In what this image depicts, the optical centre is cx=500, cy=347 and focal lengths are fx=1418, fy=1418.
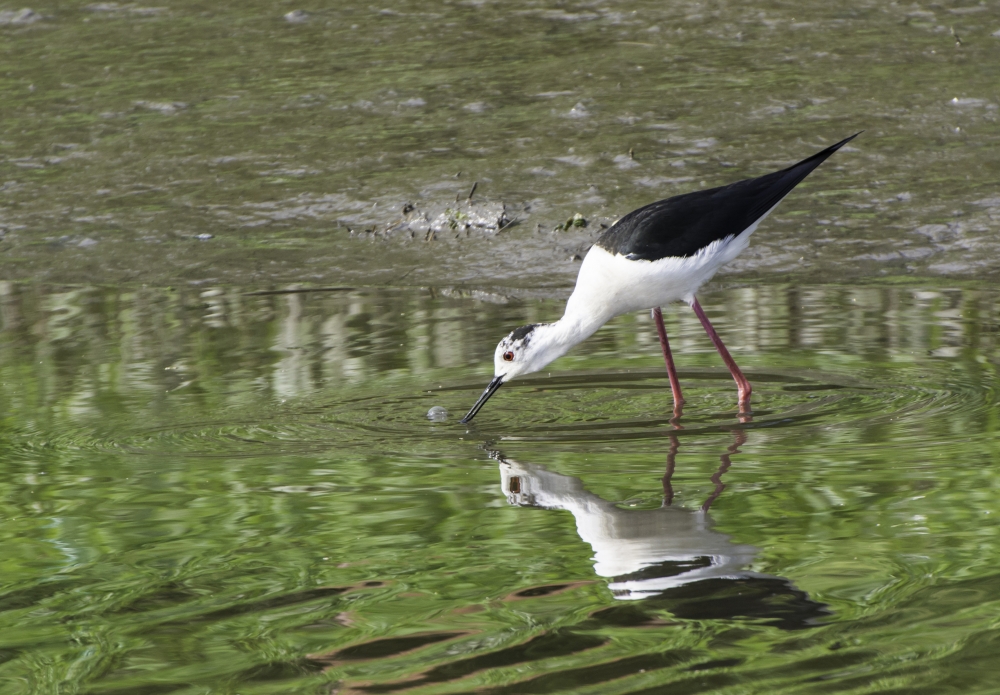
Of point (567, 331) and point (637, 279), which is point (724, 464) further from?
point (567, 331)

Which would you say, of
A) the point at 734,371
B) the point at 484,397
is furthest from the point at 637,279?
the point at 484,397

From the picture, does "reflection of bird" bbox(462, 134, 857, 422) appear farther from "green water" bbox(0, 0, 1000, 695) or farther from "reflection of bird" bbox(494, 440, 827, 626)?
"reflection of bird" bbox(494, 440, 827, 626)

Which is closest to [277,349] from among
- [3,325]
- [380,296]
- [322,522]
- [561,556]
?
[380,296]

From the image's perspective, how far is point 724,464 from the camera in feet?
14.8

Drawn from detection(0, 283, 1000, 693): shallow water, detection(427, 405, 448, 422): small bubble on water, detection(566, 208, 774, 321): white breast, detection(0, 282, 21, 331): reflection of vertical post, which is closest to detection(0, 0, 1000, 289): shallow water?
detection(0, 282, 21, 331): reflection of vertical post

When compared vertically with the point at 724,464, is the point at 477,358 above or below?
below

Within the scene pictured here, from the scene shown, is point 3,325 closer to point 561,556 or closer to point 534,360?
point 534,360

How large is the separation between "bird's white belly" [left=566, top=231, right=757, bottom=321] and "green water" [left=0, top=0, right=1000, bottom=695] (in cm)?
31

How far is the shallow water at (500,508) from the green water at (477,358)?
2 centimetres

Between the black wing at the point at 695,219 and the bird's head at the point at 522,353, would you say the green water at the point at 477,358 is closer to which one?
the bird's head at the point at 522,353

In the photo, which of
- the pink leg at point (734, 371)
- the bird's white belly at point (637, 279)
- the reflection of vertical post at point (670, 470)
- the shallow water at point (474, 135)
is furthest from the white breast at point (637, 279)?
the shallow water at point (474, 135)

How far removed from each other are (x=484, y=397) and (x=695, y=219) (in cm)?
113

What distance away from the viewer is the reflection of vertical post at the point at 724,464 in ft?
13.6

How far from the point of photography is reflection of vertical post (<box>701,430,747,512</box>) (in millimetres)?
4148
